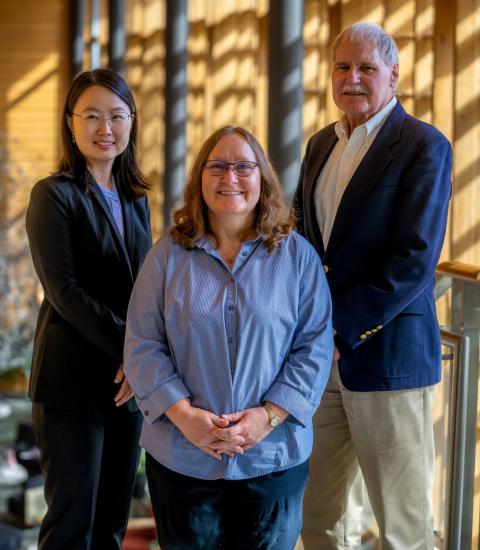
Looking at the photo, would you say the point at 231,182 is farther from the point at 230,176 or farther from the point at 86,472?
the point at 86,472

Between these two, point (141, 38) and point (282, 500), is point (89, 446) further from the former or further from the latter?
point (141, 38)

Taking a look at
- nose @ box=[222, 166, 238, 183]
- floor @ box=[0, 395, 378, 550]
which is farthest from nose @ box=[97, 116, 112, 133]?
floor @ box=[0, 395, 378, 550]

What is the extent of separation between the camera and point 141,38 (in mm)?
13086

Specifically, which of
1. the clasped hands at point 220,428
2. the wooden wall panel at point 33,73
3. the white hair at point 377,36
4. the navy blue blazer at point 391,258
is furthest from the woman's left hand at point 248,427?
the wooden wall panel at point 33,73

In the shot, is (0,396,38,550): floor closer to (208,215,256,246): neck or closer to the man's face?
(208,215,256,246): neck

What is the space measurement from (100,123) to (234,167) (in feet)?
1.92

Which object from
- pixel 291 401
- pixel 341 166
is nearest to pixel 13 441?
pixel 341 166

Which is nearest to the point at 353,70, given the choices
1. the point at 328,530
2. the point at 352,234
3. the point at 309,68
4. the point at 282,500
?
the point at 352,234

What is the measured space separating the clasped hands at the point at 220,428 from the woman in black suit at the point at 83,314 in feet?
1.45

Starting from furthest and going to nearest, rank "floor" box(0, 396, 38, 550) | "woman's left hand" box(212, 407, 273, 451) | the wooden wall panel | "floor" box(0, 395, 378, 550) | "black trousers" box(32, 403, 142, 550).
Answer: the wooden wall panel
"floor" box(0, 396, 38, 550)
"floor" box(0, 395, 378, 550)
"black trousers" box(32, 403, 142, 550)
"woman's left hand" box(212, 407, 273, 451)

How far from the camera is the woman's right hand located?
7.64 feet

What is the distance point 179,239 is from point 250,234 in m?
0.19

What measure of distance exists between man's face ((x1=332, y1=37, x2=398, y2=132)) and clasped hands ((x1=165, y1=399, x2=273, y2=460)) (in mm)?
948

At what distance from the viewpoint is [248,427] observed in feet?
7.67
